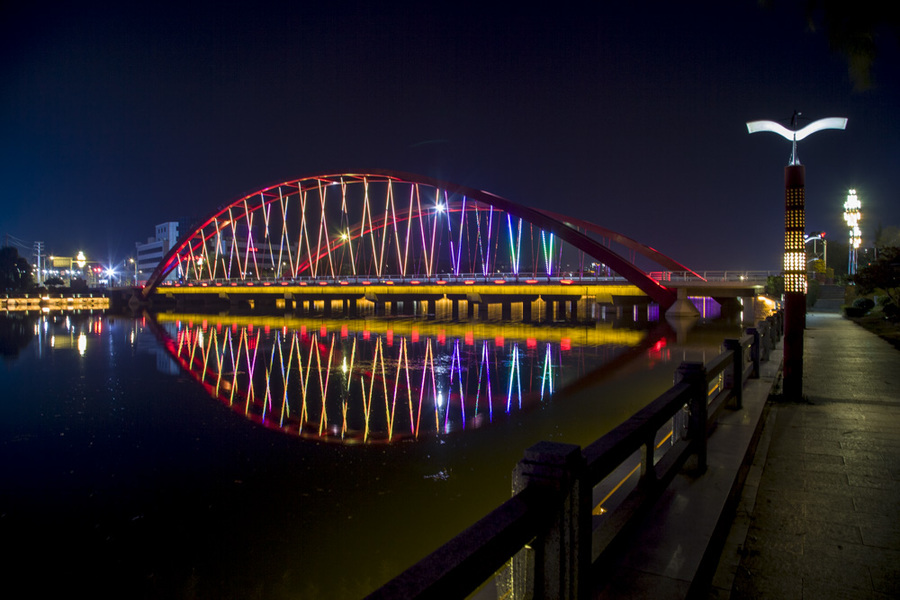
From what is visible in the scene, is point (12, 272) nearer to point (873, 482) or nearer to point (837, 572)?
point (873, 482)

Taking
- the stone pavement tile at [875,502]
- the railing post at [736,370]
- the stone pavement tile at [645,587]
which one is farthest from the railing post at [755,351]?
the stone pavement tile at [645,587]

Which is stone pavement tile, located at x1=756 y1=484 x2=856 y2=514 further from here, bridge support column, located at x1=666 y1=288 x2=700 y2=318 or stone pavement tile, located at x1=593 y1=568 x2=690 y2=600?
bridge support column, located at x1=666 y1=288 x2=700 y2=318

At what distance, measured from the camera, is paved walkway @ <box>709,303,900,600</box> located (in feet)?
12.0

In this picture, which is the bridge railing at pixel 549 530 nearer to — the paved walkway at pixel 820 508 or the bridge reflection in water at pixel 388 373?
the paved walkway at pixel 820 508

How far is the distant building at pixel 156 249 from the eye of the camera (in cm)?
13688

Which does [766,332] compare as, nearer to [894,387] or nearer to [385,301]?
[894,387]

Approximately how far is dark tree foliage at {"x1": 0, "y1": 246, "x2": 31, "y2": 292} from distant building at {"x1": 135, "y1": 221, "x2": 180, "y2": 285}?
33902mm

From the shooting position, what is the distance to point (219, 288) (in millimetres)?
69062

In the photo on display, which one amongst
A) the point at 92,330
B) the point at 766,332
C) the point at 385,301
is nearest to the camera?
the point at 766,332

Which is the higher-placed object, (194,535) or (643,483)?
(643,483)

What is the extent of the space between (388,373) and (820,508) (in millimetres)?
A: 15882

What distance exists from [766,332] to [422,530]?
977 cm

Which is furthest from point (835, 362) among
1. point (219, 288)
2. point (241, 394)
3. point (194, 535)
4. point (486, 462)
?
point (219, 288)

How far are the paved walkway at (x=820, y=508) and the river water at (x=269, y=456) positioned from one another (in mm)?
3514
